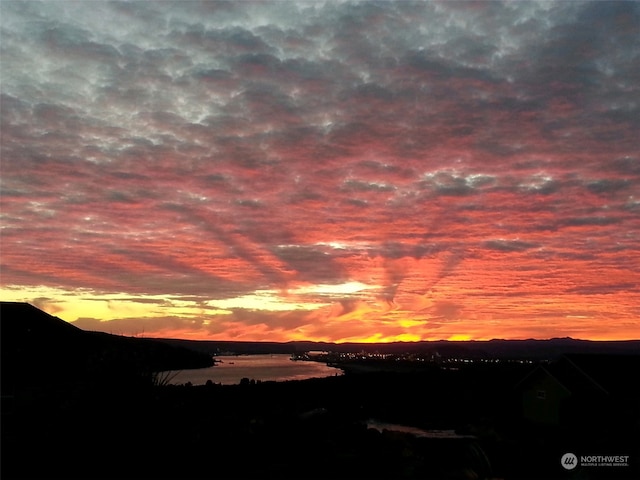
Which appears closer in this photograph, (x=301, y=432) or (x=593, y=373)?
(x=301, y=432)

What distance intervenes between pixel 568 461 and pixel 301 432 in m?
13.0

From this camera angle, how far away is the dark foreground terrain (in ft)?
39.5

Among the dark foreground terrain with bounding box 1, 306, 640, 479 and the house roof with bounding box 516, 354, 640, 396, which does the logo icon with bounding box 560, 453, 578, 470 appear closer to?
the dark foreground terrain with bounding box 1, 306, 640, 479

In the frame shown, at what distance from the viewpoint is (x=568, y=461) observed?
23.3 metres

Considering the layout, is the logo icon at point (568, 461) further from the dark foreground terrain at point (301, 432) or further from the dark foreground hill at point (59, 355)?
the dark foreground hill at point (59, 355)

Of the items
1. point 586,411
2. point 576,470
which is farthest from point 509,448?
point 586,411

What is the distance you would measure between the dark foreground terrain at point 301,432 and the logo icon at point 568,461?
245mm

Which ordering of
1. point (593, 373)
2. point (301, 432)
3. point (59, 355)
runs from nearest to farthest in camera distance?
1. point (59, 355)
2. point (301, 432)
3. point (593, 373)

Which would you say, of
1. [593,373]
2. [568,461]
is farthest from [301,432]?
[593,373]

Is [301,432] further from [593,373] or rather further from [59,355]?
[593,373]

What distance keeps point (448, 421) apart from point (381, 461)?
847 inches

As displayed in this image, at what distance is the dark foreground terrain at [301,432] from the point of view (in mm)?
12031

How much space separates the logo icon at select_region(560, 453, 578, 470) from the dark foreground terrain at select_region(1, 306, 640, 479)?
245 millimetres

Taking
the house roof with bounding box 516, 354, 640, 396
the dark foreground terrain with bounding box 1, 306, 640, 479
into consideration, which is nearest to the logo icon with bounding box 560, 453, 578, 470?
the dark foreground terrain with bounding box 1, 306, 640, 479
